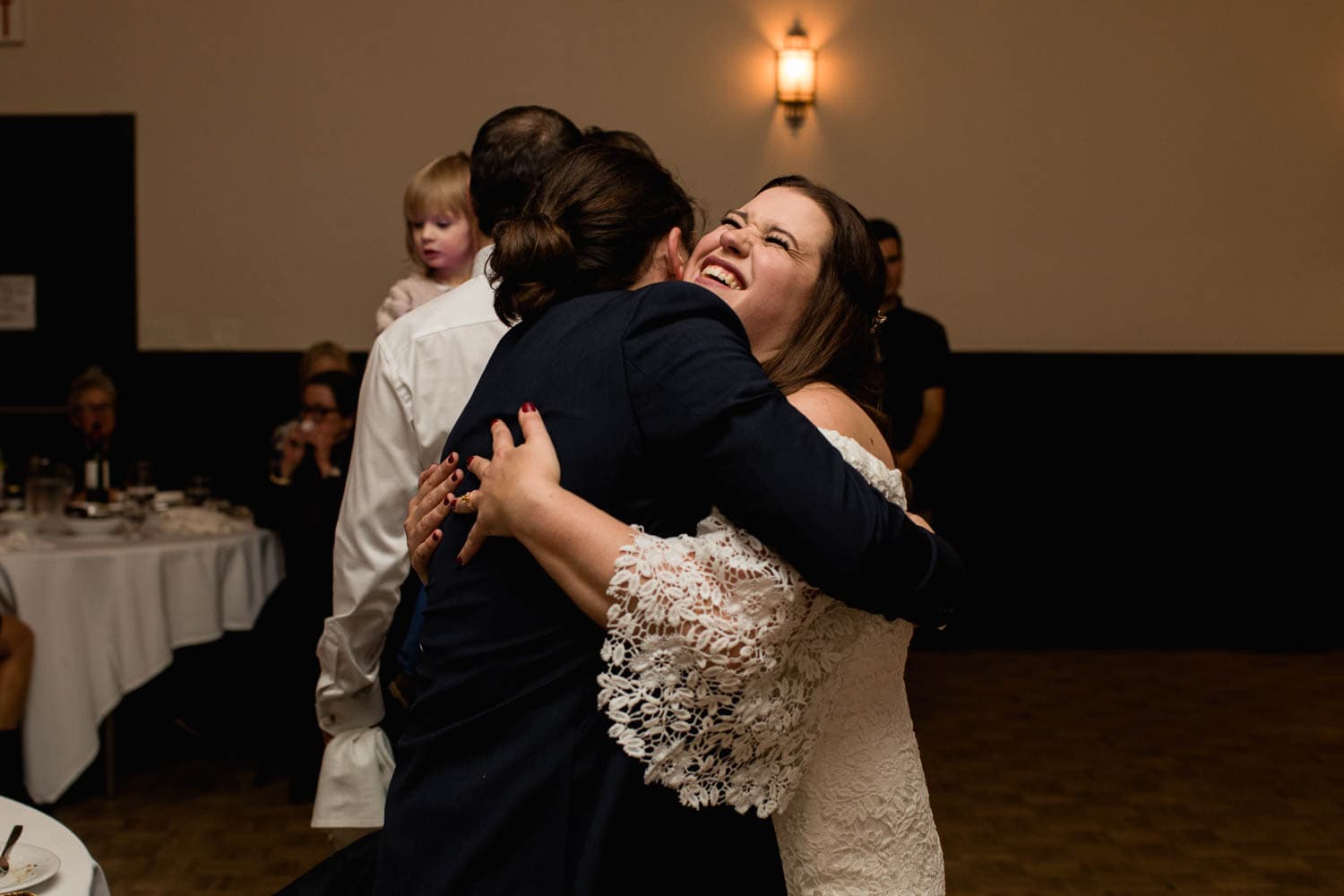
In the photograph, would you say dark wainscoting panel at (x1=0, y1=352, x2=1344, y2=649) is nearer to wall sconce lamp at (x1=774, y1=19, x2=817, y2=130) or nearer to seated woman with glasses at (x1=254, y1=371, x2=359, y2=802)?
wall sconce lamp at (x1=774, y1=19, x2=817, y2=130)

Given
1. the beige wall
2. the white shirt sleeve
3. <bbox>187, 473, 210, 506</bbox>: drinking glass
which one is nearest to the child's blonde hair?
the white shirt sleeve

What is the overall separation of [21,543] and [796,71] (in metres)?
3.89

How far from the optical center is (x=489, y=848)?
1213 millimetres

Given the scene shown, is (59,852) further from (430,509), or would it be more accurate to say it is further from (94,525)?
(94,525)

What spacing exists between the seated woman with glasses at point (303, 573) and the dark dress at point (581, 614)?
2.93m

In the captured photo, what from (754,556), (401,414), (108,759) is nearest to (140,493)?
(108,759)

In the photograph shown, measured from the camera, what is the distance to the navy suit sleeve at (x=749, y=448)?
1168 mm

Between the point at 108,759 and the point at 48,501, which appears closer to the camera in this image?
the point at 108,759

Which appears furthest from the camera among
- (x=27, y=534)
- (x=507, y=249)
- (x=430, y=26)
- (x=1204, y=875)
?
(x=430, y=26)

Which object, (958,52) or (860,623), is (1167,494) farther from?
(860,623)

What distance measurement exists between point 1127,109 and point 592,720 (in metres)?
5.83

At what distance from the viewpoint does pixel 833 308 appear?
4.98ft

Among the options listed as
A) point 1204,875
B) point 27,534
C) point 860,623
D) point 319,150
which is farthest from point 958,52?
point 860,623

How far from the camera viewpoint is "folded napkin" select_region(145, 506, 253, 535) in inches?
171
